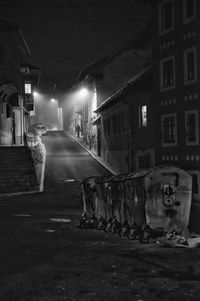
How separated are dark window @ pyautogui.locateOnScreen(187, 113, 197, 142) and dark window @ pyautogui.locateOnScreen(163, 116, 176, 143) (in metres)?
1.29

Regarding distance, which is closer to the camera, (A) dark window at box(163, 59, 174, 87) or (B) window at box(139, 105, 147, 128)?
(A) dark window at box(163, 59, 174, 87)

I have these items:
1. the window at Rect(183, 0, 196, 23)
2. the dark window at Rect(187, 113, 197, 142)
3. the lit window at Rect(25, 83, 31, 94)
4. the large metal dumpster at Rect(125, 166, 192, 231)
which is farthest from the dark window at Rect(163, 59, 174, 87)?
the lit window at Rect(25, 83, 31, 94)

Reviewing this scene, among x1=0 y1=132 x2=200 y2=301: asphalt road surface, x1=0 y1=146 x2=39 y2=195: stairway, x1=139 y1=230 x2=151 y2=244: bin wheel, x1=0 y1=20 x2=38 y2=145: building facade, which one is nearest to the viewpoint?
x1=0 y1=132 x2=200 y2=301: asphalt road surface

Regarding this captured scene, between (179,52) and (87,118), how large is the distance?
29.5 metres

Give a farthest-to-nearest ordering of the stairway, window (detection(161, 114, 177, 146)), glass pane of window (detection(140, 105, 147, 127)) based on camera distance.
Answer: glass pane of window (detection(140, 105, 147, 127))
the stairway
window (detection(161, 114, 177, 146))

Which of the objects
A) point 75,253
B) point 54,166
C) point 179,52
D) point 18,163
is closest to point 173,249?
point 75,253

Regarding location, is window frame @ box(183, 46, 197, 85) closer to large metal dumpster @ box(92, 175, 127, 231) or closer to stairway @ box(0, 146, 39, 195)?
large metal dumpster @ box(92, 175, 127, 231)

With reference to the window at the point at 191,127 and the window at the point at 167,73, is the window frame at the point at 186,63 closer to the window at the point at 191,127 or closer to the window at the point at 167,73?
→ the window at the point at 167,73

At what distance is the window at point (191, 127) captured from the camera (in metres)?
21.2

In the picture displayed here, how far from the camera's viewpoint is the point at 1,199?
Answer: 24.3m

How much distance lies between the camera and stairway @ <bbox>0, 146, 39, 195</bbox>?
27.2 m

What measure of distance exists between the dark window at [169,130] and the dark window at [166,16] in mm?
4800

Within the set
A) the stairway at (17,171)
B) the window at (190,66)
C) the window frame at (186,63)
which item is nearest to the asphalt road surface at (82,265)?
the window frame at (186,63)

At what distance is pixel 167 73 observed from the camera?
23734 mm
